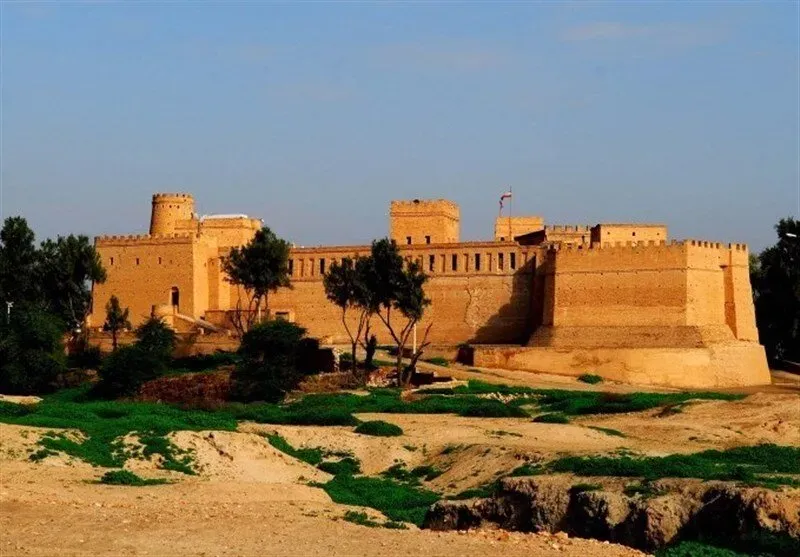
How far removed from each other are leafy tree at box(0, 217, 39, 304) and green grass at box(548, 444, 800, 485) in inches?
1415

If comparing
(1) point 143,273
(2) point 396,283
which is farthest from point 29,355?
(1) point 143,273

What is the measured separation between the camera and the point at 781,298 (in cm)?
6159

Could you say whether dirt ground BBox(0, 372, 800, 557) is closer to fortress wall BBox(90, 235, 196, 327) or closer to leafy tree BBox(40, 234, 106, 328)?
leafy tree BBox(40, 234, 106, 328)

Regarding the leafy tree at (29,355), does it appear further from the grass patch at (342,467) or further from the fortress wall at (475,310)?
the grass patch at (342,467)

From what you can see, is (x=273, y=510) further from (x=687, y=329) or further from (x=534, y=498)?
(x=687, y=329)

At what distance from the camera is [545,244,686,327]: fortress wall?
54.0 meters

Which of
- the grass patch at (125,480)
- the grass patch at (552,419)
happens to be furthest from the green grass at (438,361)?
the grass patch at (125,480)

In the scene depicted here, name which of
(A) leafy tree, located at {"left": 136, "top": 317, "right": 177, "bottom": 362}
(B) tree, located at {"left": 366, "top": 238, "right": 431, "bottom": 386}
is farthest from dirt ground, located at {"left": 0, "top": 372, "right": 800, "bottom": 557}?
(A) leafy tree, located at {"left": 136, "top": 317, "right": 177, "bottom": 362}

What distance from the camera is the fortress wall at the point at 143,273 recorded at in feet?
208

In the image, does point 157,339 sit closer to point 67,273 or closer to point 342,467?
point 67,273

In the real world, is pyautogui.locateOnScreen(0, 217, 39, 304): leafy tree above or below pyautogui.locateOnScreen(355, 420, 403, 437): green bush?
above

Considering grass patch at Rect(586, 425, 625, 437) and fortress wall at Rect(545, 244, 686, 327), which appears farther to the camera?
fortress wall at Rect(545, 244, 686, 327)

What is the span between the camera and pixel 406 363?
2042 inches

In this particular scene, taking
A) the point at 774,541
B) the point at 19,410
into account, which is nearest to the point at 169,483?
the point at 774,541
